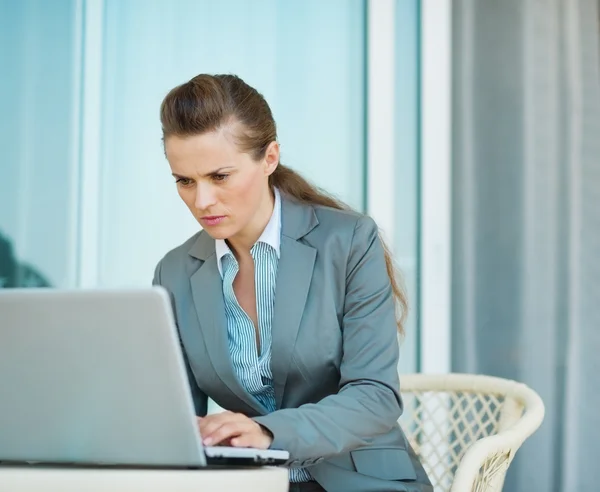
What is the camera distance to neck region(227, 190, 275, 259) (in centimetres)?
174

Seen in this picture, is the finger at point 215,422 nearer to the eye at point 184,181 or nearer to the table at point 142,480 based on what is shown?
the table at point 142,480

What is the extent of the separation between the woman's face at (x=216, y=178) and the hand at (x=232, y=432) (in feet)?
1.50

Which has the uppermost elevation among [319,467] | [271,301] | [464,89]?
[464,89]

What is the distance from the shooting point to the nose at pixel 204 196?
5.15 feet

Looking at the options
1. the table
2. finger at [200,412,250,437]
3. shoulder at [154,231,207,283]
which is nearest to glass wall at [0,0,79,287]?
shoulder at [154,231,207,283]

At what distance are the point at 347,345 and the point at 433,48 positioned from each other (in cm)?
145

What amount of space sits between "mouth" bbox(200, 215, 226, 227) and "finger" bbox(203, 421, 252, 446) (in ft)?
1.62

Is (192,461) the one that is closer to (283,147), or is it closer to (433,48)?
(283,147)

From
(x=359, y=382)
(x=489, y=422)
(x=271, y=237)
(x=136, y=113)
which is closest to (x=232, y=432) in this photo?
(x=359, y=382)

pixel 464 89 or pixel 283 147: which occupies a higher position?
pixel 464 89

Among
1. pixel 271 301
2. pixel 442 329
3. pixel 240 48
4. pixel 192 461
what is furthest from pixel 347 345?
pixel 240 48

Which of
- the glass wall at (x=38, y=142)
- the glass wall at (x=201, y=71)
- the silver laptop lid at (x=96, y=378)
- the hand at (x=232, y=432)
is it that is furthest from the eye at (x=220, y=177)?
the glass wall at (x=38, y=142)

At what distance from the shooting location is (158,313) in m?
1.00

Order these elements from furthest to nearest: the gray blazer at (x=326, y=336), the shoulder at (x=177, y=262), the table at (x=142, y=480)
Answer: the shoulder at (x=177, y=262), the gray blazer at (x=326, y=336), the table at (x=142, y=480)
